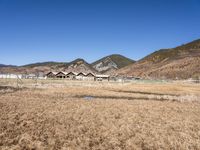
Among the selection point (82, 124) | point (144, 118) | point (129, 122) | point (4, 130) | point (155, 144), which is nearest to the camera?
point (155, 144)

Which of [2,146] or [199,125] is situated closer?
[2,146]

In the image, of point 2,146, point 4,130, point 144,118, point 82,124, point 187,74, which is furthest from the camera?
point 187,74

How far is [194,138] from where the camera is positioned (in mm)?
12477

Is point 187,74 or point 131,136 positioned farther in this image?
point 187,74

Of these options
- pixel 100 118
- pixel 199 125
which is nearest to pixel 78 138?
pixel 100 118

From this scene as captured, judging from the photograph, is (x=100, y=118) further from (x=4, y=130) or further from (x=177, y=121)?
(x=4, y=130)

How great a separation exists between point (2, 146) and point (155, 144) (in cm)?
626

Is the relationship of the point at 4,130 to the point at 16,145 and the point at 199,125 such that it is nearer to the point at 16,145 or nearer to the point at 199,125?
the point at 16,145

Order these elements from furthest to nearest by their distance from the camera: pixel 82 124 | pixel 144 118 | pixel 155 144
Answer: pixel 144 118, pixel 82 124, pixel 155 144

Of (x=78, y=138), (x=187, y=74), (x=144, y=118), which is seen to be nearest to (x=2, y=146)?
(x=78, y=138)

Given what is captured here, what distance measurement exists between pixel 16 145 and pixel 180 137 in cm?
744

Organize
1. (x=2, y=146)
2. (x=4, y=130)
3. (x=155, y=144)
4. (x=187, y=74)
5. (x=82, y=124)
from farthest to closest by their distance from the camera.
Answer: (x=187, y=74)
(x=82, y=124)
(x=4, y=130)
(x=155, y=144)
(x=2, y=146)

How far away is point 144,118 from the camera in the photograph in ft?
55.8

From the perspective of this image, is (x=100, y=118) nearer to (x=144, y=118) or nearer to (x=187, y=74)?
(x=144, y=118)
